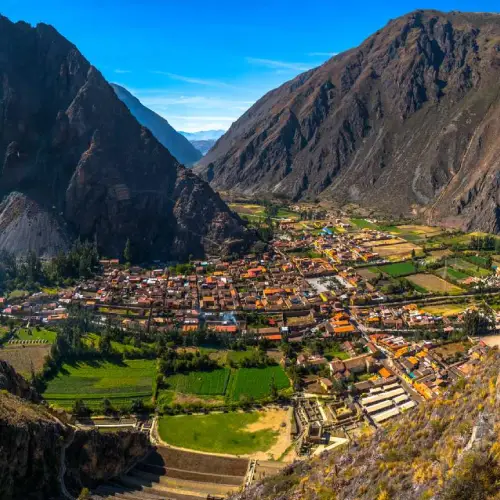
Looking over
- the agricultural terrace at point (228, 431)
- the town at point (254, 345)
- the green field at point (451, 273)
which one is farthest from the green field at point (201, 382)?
the green field at point (451, 273)

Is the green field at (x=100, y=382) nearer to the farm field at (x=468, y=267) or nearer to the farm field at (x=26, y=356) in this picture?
the farm field at (x=26, y=356)

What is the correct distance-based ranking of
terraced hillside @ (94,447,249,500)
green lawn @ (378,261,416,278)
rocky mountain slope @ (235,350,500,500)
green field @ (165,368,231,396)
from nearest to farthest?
rocky mountain slope @ (235,350,500,500)
terraced hillside @ (94,447,249,500)
green field @ (165,368,231,396)
green lawn @ (378,261,416,278)

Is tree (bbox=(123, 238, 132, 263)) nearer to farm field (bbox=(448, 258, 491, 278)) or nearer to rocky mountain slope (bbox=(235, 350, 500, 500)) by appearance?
farm field (bbox=(448, 258, 491, 278))

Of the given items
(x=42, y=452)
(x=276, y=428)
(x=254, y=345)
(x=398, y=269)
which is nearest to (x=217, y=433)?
(x=276, y=428)

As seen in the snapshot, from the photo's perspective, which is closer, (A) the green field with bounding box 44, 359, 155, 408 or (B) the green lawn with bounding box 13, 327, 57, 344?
(A) the green field with bounding box 44, 359, 155, 408

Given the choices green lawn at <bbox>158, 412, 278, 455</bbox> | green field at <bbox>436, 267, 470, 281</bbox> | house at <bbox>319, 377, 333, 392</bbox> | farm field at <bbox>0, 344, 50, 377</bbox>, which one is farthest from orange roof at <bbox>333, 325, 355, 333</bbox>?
farm field at <bbox>0, 344, 50, 377</bbox>

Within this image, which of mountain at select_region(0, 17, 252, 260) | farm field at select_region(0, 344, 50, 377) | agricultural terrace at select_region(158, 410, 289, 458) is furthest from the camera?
mountain at select_region(0, 17, 252, 260)
